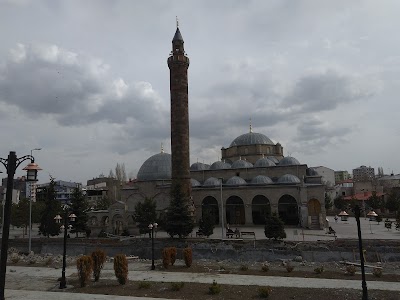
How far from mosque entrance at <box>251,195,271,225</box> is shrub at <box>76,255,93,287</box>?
27.6 m

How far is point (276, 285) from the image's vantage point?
1498 cm

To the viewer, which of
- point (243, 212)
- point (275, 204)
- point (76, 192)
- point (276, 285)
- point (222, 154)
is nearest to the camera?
point (276, 285)

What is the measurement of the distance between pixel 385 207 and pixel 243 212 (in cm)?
2900

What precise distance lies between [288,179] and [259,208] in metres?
4.98

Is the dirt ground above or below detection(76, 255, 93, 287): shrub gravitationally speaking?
below

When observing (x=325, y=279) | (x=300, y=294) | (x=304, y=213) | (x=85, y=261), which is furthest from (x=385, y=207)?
(x=85, y=261)

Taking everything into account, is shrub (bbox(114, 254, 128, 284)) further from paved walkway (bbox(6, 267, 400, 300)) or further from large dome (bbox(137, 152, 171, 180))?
large dome (bbox(137, 152, 171, 180))

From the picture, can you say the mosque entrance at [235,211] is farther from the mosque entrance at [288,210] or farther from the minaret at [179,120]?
the minaret at [179,120]

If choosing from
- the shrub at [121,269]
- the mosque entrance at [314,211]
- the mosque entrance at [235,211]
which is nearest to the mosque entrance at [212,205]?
the mosque entrance at [235,211]

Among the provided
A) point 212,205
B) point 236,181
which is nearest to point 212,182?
point 212,205

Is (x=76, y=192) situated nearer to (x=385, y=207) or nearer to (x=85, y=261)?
(x=85, y=261)

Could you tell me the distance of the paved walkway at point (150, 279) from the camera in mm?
14117

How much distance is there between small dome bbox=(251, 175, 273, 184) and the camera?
40.4 meters

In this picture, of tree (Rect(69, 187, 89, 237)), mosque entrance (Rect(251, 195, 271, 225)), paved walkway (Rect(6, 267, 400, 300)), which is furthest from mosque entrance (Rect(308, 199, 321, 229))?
tree (Rect(69, 187, 89, 237))
